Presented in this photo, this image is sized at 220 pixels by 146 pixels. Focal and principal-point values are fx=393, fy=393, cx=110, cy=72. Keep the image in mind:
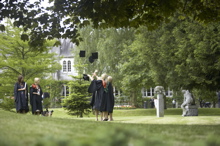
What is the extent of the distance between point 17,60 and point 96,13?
18.6m

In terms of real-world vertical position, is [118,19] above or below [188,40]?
below

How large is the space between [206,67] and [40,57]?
41.3ft

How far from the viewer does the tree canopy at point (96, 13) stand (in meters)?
10.3

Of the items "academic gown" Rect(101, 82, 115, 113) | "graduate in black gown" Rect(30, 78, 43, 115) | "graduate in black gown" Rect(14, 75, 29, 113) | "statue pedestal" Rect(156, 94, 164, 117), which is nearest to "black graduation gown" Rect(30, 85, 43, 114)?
"graduate in black gown" Rect(30, 78, 43, 115)

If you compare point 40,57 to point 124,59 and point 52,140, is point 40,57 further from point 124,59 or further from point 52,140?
point 52,140

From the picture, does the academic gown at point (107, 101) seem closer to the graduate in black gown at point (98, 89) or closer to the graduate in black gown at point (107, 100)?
the graduate in black gown at point (107, 100)

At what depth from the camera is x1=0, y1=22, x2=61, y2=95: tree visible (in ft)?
90.9

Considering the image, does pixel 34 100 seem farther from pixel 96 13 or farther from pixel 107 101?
pixel 96 13

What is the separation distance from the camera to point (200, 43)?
→ 2133cm

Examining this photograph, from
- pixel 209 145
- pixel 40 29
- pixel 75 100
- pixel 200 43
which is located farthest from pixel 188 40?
pixel 209 145

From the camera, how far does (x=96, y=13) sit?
10500 millimetres

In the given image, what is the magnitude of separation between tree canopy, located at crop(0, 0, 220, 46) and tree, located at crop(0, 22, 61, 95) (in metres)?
15.3

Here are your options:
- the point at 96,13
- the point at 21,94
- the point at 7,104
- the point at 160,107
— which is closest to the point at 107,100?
the point at 21,94

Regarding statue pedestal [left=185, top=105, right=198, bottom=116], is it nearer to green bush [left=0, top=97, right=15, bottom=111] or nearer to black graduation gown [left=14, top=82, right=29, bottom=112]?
black graduation gown [left=14, top=82, right=29, bottom=112]
